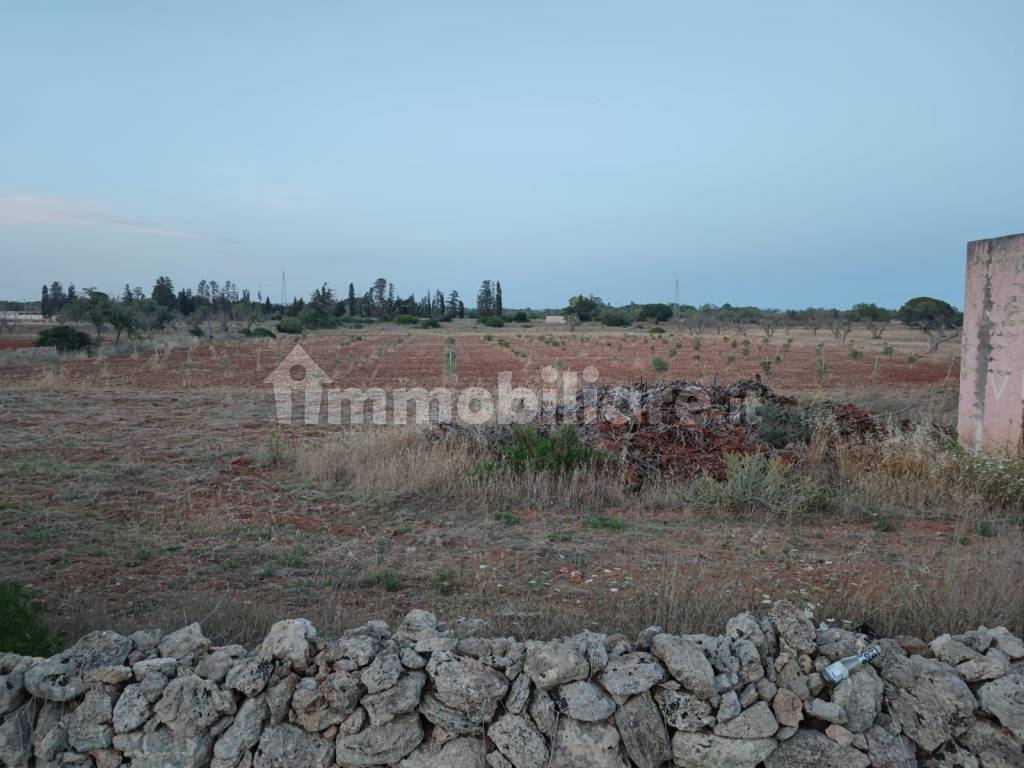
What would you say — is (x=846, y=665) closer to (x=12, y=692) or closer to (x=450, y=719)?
(x=450, y=719)

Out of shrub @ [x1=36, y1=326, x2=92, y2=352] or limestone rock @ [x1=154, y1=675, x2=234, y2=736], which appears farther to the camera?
shrub @ [x1=36, y1=326, x2=92, y2=352]

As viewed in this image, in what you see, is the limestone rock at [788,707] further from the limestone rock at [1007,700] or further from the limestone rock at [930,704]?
the limestone rock at [1007,700]

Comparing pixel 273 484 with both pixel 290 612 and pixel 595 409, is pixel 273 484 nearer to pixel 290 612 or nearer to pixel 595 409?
pixel 290 612

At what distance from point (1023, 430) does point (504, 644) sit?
714cm

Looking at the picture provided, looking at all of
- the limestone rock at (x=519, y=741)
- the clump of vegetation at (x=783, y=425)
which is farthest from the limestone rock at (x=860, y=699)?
the clump of vegetation at (x=783, y=425)

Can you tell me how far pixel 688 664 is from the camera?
2.71 metres

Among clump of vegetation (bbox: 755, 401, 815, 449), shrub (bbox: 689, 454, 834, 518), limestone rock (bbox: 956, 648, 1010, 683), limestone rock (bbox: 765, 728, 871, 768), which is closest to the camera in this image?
limestone rock (bbox: 765, 728, 871, 768)

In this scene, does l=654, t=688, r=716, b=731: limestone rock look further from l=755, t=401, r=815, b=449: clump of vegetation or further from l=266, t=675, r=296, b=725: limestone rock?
l=755, t=401, r=815, b=449: clump of vegetation

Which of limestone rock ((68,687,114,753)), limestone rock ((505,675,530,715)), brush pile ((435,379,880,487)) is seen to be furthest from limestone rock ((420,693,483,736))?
brush pile ((435,379,880,487))

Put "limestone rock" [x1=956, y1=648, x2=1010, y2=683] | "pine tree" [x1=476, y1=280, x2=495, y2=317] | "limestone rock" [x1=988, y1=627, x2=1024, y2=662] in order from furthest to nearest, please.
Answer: "pine tree" [x1=476, y1=280, x2=495, y2=317], "limestone rock" [x1=988, y1=627, x2=1024, y2=662], "limestone rock" [x1=956, y1=648, x2=1010, y2=683]

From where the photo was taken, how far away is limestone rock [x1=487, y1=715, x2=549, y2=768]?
2.64 m

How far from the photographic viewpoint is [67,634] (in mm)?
3643

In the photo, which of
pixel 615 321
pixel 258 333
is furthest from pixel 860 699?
pixel 615 321

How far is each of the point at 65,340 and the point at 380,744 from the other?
93.2ft
